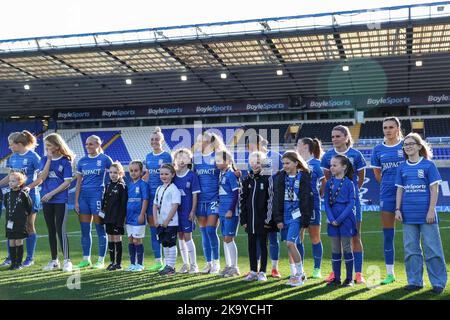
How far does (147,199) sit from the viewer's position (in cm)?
643

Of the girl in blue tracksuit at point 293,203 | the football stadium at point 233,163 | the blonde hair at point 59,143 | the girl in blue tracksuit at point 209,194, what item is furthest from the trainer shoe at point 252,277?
the blonde hair at point 59,143

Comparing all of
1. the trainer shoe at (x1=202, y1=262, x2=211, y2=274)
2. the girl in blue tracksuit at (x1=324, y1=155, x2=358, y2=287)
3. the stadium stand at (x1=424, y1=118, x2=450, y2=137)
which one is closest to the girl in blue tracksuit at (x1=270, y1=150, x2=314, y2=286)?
the girl in blue tracksuit at (x1=324, y1=155, x2=358, y2=287)

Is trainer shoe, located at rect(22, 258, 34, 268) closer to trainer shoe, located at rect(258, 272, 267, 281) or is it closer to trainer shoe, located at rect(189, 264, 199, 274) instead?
trainer shoe, located at rect(189, 264, 199, 274)

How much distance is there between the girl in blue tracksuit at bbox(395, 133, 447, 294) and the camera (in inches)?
193

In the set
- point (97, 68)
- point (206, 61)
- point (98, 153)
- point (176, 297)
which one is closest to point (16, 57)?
point (97, 68)

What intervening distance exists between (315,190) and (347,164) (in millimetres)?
777

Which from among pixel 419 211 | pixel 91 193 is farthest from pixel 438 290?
pixel 91 193

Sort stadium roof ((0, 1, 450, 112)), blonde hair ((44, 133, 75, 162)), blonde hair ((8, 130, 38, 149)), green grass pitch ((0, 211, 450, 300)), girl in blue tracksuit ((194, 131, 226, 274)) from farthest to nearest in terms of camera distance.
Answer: stadium roof ((0, 1, 450, 112))
blonde hair ((8, 130, 38, 149))
blonde hair ((44, 133, 75, 162))
girl in blue tracksuit ((194, 131, 226, 274))
green grass pitch ((0, 211, 450, 300))

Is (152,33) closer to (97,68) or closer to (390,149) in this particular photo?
(97,68)

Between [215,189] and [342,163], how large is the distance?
5.99ft

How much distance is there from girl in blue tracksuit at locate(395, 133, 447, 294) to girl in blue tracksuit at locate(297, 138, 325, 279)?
1145mm

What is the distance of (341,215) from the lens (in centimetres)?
515

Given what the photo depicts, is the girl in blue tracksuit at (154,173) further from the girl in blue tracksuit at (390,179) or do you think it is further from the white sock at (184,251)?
the girl in blue tracksuit at (390,179)

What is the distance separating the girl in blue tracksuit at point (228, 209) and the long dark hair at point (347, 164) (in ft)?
4.69
